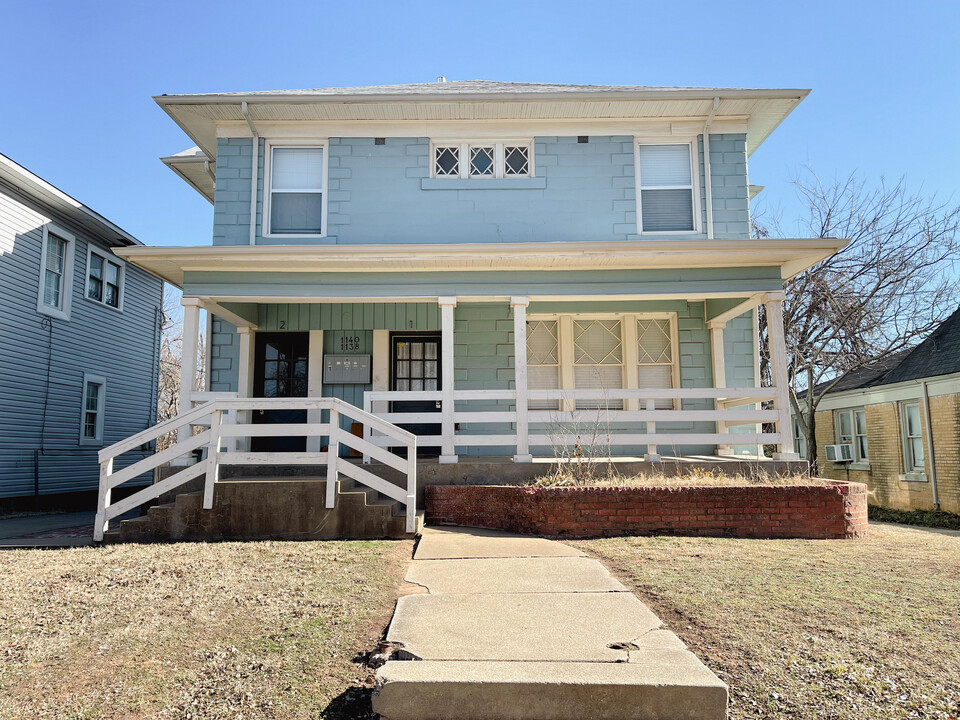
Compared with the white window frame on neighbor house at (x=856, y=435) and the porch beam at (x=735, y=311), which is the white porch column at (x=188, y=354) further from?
the white window frame on neighbor house at (x=856, y=435)

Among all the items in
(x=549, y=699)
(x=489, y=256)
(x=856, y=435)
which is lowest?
(x=549, y=699)

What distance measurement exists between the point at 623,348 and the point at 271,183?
6.83 meters

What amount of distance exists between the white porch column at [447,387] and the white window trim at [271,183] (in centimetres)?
315

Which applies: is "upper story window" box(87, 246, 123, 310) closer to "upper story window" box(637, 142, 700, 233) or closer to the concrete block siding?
the concrete block siding

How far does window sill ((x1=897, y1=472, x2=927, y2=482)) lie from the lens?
16125 millimetres

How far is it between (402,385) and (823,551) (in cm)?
725

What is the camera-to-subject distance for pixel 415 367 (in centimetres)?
1222

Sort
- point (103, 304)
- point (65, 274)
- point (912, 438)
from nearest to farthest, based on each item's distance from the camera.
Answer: point (65, 274)
point (103, 304)
point (912, 438)

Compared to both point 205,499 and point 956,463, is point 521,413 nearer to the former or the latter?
point 205,499

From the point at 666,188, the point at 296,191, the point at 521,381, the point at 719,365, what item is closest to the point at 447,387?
the point at 521,381

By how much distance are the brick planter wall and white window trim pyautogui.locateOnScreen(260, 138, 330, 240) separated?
644 centimetres

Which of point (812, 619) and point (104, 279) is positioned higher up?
point (104, 279)

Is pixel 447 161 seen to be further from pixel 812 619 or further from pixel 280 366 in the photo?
pixel 812 619

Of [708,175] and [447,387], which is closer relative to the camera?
[447,387]
